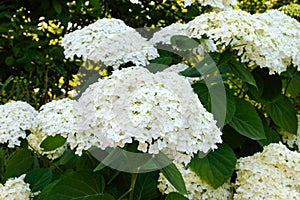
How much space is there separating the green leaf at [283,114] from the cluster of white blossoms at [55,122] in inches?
26.8

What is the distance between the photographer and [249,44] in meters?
1.53

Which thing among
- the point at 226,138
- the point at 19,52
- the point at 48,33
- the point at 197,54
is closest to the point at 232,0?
the point at 197,54

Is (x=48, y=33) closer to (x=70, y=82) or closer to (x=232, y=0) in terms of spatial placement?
(x=70, y=82)

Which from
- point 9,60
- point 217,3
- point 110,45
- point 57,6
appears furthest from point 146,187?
point 57,6

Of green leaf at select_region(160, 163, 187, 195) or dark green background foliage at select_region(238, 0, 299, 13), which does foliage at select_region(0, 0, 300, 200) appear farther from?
dark green background foliage at select_region(238, 0, 299, 13)

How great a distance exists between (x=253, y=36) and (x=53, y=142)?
2.09 ft

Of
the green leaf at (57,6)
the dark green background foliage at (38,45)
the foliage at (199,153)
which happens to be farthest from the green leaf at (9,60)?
the foliage at (199,153)

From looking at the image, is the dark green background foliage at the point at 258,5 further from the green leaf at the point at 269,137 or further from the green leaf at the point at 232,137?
the green leaf at the point at 232,137

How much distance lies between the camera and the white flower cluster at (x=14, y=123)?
5.17ft

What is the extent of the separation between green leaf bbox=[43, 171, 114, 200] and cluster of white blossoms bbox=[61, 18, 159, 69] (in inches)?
14.3

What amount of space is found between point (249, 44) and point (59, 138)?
1.98 feet

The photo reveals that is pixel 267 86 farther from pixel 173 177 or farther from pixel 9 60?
pixel 9 60

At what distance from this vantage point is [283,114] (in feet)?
5.94

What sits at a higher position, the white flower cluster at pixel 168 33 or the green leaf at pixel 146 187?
the white flower cluster at pixel 168 33
